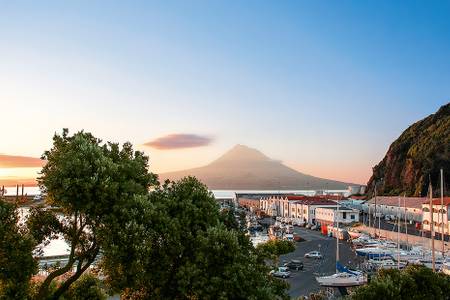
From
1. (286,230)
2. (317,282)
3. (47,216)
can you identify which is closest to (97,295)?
(47,216)

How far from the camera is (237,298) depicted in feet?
59.4

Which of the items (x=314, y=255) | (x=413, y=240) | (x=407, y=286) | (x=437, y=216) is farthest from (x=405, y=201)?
(x=407, y=286)

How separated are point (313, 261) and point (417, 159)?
286 ft

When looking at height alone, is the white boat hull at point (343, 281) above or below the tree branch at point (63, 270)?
below

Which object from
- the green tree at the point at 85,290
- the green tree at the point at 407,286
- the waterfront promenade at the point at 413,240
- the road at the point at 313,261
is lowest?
the road at the point at 313,261

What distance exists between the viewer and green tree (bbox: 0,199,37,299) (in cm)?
1728

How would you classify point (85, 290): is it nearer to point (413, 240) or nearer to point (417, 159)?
point (413, 240)

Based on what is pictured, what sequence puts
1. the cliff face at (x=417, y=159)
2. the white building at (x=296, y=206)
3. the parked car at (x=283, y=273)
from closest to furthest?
1. the parked car at (x=283, y=273)
2. the white building at (x=296, y=206)
3. the cliff face at (x=417, y=159)

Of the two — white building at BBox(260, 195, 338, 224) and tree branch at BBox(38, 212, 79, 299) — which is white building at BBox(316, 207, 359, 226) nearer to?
white building at BBox(260, 195, 338, 224)

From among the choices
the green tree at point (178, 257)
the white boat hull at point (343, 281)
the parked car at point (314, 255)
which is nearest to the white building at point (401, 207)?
the parked car at point (314, 255)

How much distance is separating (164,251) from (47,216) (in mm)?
5233

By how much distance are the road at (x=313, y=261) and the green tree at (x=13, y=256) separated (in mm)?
29207

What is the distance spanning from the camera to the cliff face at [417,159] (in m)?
130

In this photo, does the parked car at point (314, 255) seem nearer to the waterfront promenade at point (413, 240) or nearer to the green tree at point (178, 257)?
the waterfront promenade at point (413, 240)
